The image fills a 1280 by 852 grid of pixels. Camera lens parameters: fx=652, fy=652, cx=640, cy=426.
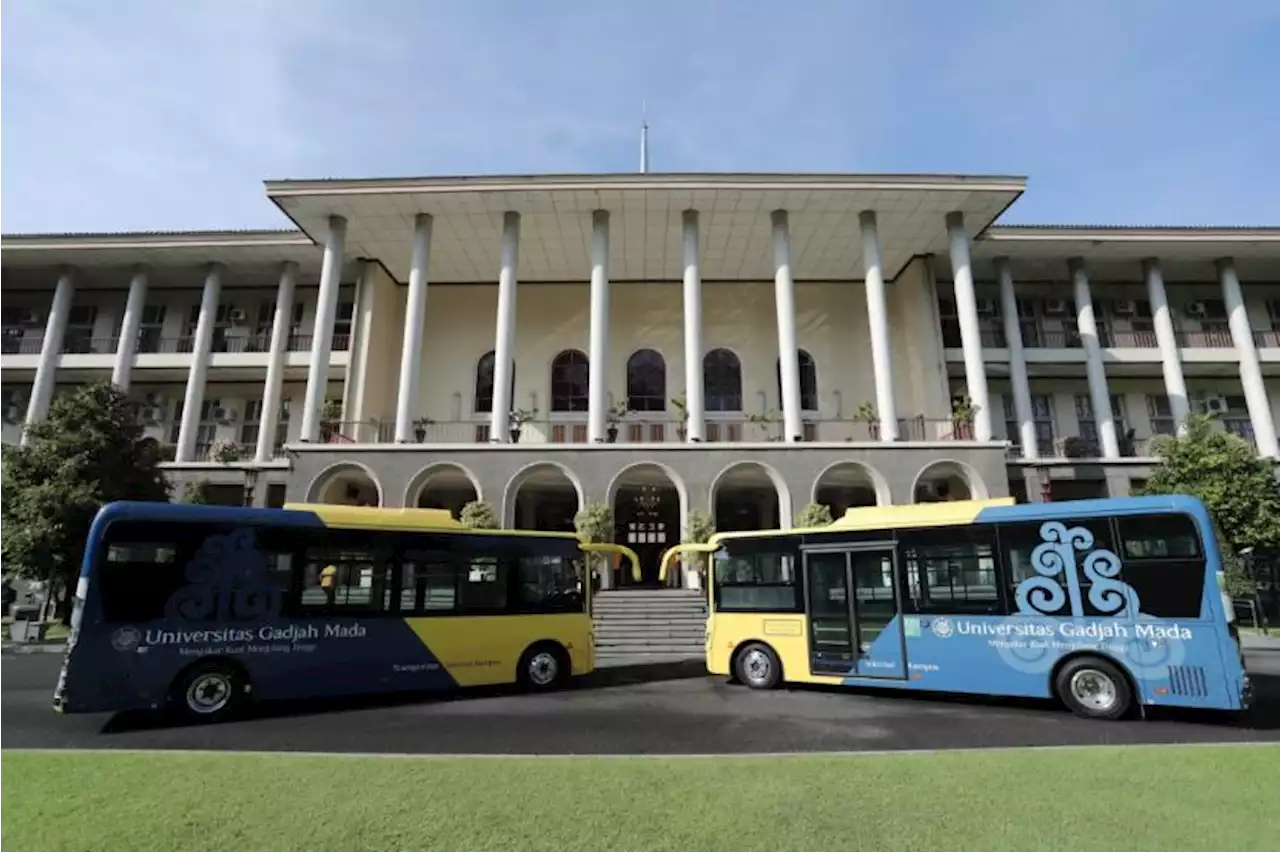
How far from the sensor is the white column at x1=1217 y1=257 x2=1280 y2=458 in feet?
61.4

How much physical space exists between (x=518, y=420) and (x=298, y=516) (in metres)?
11.9

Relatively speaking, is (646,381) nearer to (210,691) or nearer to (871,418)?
(871,418)

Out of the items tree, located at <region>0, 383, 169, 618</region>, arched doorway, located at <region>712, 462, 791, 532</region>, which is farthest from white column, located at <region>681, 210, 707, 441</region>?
tree, located at <region>0, 383, 169, 618</region>

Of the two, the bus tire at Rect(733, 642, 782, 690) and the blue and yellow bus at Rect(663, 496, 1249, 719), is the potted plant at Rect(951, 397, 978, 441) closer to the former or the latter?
the blue and yellow bus at Rect(663, 496, 1249, 719)

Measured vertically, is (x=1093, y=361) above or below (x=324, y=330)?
below

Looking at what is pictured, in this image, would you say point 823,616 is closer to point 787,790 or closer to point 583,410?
point 787,790

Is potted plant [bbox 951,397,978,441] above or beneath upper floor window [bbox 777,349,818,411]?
beneath

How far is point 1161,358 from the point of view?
64.2 ft

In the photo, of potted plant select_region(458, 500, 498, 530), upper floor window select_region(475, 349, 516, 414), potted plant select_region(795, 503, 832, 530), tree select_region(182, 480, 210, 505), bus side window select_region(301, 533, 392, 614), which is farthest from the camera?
upper floor window select_region(475, 349, 516, 414)

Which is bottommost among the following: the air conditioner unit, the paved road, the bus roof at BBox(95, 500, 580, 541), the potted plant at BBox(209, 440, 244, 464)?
the paved road

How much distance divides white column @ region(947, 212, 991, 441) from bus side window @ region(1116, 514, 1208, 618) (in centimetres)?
1018

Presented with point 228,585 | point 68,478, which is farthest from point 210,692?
point 68,478

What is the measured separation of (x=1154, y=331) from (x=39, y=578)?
31181 mm

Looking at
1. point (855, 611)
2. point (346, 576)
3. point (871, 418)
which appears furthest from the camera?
point (871, 418)
